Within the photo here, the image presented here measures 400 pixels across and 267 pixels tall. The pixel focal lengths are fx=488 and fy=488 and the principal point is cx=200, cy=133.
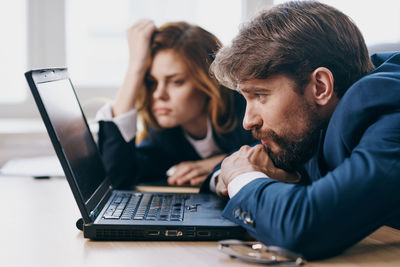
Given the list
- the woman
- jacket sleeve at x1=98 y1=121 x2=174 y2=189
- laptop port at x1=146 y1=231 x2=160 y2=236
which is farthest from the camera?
the woman

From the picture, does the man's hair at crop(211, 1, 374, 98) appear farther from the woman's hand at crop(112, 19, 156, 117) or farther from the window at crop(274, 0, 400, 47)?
the window at crop(274, 0, 400, 47)

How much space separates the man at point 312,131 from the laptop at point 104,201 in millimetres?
63

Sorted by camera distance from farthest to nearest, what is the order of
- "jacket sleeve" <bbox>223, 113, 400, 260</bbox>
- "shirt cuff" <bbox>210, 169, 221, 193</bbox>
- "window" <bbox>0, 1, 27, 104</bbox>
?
"window" <bbox>0, 1, 27, 104</bbox>
"shirt cuff" <bbox>210, 169, 221, 193</bbox>
"jacket sleeve" <bbox>223, 113, 400, 260</bbox>

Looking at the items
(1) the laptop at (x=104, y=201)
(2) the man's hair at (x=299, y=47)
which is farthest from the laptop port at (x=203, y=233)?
(2) the man's hair at (x=299, y=47)

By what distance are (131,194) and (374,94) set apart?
2.18 feet

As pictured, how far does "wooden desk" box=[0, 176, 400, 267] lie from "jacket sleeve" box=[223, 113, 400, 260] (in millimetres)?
43

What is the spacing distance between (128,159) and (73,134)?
1.69ft

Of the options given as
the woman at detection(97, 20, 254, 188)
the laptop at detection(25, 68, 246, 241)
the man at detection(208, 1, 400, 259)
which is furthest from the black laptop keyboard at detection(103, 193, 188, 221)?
the woman at detection(97, 20, 254, 188)

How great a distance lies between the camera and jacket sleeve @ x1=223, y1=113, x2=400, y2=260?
79cm

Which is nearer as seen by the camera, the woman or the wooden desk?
the wooden desk

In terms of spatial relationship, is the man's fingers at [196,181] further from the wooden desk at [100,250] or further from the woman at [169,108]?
the wooden desk at [100,250]

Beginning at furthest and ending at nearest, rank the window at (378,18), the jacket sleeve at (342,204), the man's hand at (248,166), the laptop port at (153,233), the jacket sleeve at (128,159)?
the window at (378,18) < the jacket sleeve at (128,159) < the man's hand at (248,166) < the laptop port at (153,233) < the jacket sleeve at (342,204)

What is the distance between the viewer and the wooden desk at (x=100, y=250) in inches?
31.4

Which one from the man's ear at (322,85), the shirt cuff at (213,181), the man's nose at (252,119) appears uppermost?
the man's ear at (322,85)
